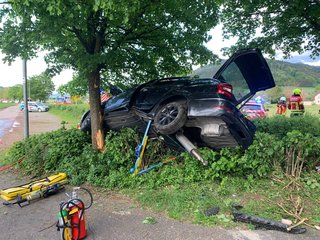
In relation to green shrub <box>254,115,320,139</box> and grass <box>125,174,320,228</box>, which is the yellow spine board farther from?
green shrub <box>254,115,320,139</box>

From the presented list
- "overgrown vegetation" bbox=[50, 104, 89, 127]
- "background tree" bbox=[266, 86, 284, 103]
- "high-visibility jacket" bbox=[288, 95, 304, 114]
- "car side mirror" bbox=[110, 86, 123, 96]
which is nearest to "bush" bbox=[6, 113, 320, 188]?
"car side mirror" bbox=[110, 86, 123, 96]

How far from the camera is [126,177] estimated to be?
511 cm

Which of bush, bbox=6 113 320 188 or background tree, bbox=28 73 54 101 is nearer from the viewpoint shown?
bush, bbox=6 113 320 188

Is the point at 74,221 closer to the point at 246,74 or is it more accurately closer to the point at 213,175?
the point at 213,175

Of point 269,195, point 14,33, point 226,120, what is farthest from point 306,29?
point 14,33

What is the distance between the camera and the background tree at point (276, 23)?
25.7ft

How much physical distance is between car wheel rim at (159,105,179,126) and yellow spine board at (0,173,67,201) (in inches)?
81.8

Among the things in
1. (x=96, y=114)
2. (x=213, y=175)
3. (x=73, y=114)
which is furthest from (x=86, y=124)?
(x=73, y=114)

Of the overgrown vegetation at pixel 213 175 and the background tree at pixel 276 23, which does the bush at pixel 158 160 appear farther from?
the background tree at pixel 276 23

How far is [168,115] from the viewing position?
5086 mm

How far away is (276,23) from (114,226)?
26.6 feet

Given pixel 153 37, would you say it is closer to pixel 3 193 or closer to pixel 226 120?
pixel 226 120

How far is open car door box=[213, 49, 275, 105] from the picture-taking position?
5.22 metres

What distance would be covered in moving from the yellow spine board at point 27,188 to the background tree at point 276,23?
6.23 m
